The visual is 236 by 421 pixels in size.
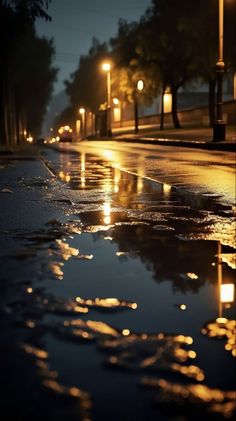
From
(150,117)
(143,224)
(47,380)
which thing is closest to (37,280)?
(47,380)

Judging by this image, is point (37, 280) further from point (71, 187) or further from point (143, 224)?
point (71, 187)

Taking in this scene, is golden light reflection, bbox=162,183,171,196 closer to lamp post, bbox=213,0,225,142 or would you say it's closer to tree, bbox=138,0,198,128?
lamp post, bbox=213,0,225,142

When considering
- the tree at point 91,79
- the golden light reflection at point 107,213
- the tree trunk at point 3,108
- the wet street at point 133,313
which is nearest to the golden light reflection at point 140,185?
the golden light reflection at point 107,213

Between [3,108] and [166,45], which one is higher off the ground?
[166,45]

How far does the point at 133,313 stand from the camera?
3.50 m

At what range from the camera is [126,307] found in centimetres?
363

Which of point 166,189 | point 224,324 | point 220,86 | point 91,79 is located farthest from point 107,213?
point 91,79

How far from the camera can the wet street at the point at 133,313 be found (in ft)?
7.79

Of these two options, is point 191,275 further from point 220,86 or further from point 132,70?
point 132,70

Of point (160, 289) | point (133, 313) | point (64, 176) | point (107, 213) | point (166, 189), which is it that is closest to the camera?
point (133, 313)

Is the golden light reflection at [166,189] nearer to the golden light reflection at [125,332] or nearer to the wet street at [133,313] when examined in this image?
the wet street at [133,313]

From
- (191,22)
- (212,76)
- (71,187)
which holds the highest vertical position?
(191,22)

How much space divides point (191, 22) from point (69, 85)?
87.0 metres

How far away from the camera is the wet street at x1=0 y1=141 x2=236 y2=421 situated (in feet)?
7.79
